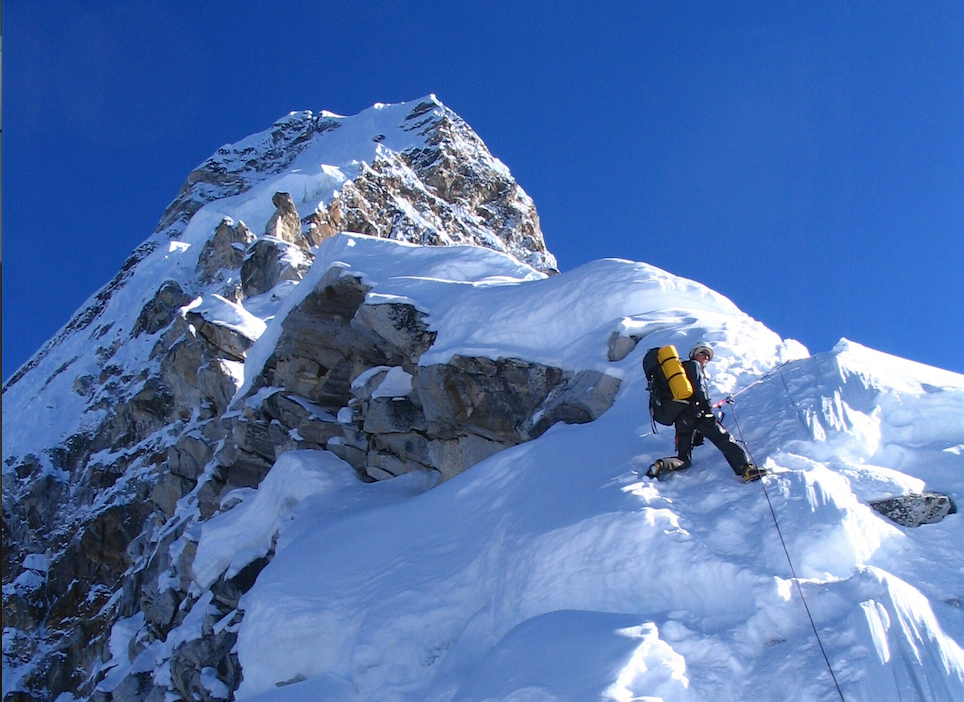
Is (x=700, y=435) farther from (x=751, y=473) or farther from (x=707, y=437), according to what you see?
(x=751, y=473)

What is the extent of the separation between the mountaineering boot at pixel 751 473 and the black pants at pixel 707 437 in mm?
37

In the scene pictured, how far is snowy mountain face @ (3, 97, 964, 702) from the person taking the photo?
4.55m

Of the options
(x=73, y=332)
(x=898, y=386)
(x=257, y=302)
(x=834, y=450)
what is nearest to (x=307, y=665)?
(x=834, y=450)

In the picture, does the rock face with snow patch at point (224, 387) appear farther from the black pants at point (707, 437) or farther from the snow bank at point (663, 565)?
the black pants at point (707, 437)

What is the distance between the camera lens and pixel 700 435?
6379mm

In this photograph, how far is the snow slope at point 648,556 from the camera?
434cm

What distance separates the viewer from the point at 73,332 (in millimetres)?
58594

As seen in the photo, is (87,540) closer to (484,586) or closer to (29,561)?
(29,561)

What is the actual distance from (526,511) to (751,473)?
2.23 m

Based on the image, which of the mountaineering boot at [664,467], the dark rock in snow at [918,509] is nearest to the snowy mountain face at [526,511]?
the dark rock in snow at [918,509]

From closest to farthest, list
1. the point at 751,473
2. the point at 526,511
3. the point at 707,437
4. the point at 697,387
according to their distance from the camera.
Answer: the point at 751,473 < the point at 707,437 < the point at 697,387 < the point at 526,511

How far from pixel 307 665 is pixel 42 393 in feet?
162

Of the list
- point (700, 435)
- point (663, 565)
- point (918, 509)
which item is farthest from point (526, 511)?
point (918, 509)

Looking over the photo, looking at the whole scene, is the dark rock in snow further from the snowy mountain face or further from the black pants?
the black pants
